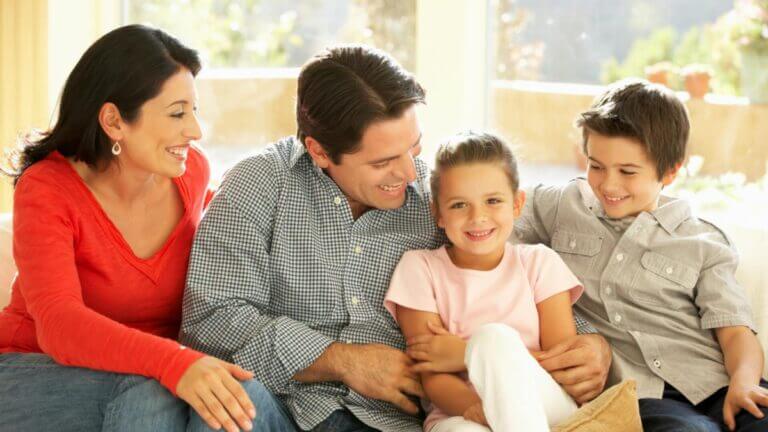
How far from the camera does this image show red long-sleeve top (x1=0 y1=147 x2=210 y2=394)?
6.08 feet

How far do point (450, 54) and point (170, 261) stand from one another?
129 cm

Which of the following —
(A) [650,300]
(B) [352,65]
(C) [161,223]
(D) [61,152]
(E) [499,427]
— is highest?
(B) [352,65]

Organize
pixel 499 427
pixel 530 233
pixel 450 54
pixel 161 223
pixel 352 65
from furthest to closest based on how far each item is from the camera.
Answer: pixel 450 54 < pixel 530 233 < pixel 161 223 < pixel 352 65 < pixel 499 427

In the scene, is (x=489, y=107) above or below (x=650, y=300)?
above

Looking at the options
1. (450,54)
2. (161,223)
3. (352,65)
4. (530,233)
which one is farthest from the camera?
(450,54)

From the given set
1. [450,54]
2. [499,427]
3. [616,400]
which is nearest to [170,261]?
[499,427]

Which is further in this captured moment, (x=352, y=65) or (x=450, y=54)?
(x=450, y=54)

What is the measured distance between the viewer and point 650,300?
6.97 feet

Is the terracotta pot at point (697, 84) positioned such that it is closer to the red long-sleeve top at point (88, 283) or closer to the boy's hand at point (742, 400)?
the boy's hand at point (742, 400)

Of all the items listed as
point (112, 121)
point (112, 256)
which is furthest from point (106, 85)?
point (112, 256)

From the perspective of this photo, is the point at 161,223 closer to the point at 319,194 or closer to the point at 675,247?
the point at 319,194

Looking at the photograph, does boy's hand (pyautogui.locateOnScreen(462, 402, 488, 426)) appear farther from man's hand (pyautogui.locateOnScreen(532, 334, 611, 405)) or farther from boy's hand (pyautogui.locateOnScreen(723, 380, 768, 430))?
boy's hand (pyautogui.locateOnScreen(723, 380, 768, 430))


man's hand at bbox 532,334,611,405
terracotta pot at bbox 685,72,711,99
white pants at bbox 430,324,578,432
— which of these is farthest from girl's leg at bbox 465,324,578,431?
terracotta pot at bbox 685,72,711,99

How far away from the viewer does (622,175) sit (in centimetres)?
212
